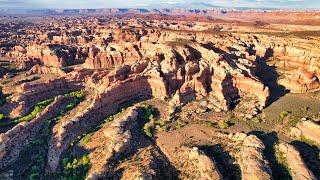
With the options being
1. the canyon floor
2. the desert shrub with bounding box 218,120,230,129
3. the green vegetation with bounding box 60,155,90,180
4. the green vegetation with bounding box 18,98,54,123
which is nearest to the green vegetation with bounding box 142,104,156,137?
the canyon floor

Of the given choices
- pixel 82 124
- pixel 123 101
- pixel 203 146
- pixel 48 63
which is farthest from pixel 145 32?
pixel 203 146

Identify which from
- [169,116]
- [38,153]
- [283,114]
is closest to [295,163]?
[283,114]

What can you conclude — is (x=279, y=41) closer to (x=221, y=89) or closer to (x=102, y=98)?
(x=221, y=89)

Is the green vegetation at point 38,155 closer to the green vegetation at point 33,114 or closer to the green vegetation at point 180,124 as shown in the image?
the green vegetation at point 33,114

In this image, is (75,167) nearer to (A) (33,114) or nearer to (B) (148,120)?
(B) (148,120)

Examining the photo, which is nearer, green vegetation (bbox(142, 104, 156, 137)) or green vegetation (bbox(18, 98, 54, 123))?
green vegetation (bbox(142, 104, 156, 137))

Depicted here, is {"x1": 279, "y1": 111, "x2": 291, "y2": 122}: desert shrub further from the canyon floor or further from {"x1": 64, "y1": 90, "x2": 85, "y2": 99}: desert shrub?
{"x1": 64, "y1": 90, "x2": 85, "y2": 99}: desert shrub
